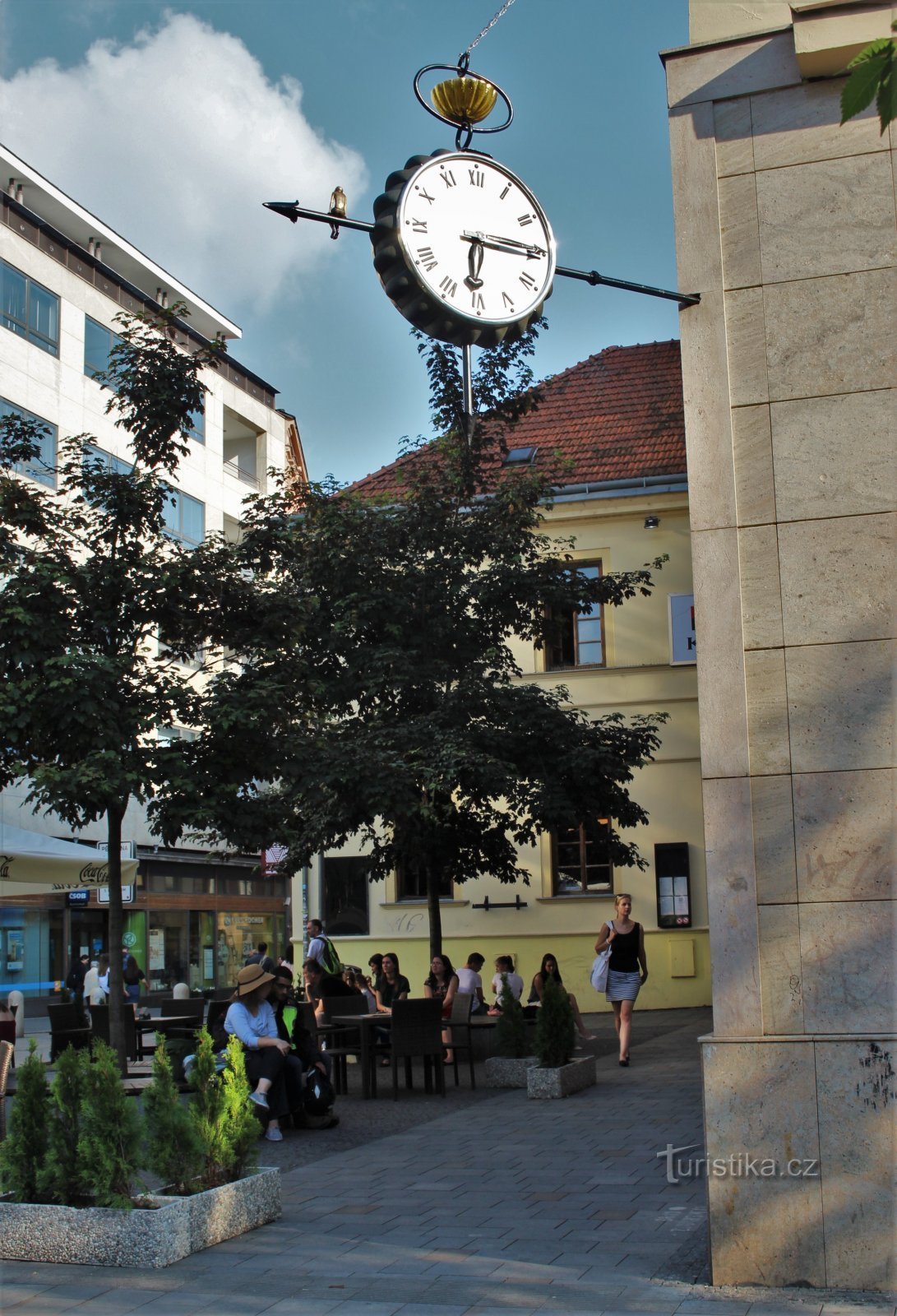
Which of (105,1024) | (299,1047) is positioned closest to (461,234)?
(299,1047)

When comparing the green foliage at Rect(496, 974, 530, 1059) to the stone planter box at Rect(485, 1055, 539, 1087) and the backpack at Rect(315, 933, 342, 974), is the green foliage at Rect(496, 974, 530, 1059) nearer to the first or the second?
the stone planter box at Rect(485, 1055, 539, 1087)

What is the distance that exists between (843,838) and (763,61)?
382cm

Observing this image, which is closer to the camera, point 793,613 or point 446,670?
point 793,613

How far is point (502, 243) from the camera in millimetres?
6496

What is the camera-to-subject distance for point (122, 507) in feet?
45.0

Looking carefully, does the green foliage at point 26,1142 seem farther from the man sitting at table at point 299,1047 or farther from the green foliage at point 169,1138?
the man sitting at table at point 299,1047

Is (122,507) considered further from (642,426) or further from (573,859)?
(642,426)

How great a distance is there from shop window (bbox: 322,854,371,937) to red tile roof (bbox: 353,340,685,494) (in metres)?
7.61

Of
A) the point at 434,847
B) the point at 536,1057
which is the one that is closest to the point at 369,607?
the point at 434,847

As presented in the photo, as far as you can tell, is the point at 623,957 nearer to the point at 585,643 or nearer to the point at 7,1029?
the point at 7,1029

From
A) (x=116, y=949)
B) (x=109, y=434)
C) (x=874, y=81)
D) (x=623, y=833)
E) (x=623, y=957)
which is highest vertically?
(x=109, y=434)

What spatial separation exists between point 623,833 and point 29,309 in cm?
1987

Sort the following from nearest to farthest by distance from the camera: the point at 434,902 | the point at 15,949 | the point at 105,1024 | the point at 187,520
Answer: the point at 105,1024
the point at 434,902
the point at 15,949
the point at 187,520

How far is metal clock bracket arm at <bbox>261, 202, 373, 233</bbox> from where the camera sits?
6344 millimetres
